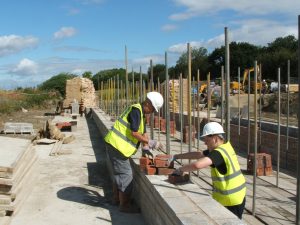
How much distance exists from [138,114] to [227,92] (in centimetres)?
116

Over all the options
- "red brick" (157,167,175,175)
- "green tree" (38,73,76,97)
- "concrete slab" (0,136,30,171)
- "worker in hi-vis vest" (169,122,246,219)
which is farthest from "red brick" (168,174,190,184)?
"green tree" (38,73,76,97)

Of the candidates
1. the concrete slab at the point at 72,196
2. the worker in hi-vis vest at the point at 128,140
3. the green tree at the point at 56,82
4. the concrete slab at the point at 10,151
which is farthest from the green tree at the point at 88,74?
the worker in hi-vis vest at the point at 128,140

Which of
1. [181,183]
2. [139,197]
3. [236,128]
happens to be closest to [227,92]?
[181,183]

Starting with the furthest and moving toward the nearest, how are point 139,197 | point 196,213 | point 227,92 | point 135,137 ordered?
point 139,197
point 135,137
point 227,92
point 196,213

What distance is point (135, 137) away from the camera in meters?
5.01

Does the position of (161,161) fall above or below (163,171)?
above

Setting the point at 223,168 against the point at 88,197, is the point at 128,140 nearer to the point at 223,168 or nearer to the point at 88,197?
the point at 88,197

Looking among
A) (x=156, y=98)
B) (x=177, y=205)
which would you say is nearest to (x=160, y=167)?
(x=156, y=98)

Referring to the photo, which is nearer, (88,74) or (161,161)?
(161,161)

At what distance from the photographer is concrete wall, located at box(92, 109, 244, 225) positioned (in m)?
3.39

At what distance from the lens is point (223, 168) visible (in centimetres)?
352

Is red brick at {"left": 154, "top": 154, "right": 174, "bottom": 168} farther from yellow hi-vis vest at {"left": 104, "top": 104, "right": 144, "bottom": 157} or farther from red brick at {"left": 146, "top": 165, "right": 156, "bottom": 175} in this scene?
yellow hi-vis vest at {"left": 104, "top": 104, "right": 144, "bottom": 157}

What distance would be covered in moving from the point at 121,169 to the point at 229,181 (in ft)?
6.55

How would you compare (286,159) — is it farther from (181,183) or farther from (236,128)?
(181,183)
